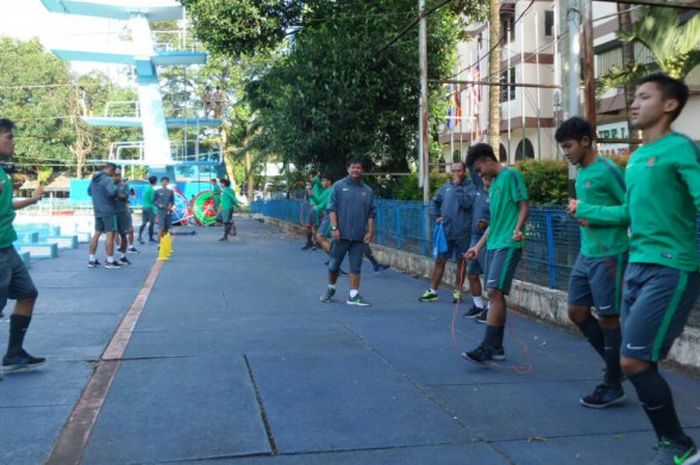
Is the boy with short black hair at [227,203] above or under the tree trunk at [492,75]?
under

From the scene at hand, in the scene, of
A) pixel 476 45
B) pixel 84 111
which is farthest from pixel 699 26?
pixel 84 111

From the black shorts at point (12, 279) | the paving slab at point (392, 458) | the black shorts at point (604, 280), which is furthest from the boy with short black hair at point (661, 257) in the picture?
the black shorts at point (12, 279)

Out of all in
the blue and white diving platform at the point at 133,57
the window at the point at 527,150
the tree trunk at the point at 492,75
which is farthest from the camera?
the blue and white diving platform at the point at 133,57

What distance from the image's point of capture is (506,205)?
5.94 metres

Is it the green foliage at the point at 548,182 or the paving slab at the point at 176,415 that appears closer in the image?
the paving slab at the point at 176,415

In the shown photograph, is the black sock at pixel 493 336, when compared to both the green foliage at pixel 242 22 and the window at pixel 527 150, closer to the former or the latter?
the green foliage at pixel 242 22

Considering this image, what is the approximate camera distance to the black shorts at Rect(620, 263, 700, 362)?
3.57 meters

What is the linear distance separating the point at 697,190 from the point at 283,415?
2.74m

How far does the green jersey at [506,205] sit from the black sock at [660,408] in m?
2.33

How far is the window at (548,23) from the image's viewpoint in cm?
2639

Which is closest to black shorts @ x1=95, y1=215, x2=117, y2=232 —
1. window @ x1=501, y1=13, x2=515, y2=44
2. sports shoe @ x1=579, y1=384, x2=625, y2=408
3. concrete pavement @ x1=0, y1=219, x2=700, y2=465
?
concrete pavement @ x1=0, y1=219, x2=700, y2=465

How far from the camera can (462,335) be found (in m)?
7.43

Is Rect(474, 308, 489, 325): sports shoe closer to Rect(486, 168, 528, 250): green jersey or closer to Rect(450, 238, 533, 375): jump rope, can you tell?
Rect(450, 238, 533, 375): jump rope

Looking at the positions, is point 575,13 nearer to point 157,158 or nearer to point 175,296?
point 175,296
